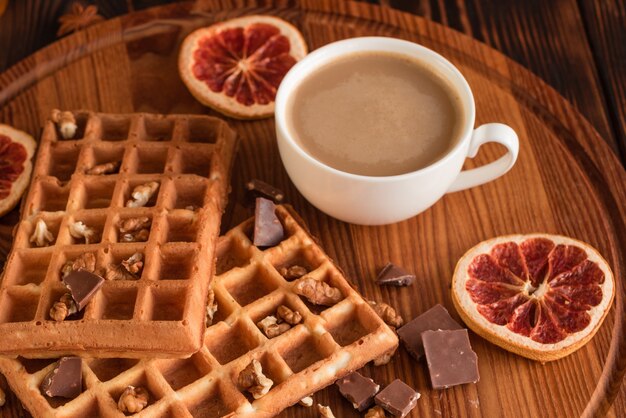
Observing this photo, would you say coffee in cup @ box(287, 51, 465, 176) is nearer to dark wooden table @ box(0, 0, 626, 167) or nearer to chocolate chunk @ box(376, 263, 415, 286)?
chocolate chunk @ box(376, 263, 415, 286)

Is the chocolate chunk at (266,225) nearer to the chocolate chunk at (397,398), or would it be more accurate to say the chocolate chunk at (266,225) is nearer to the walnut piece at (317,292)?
the walnut piece at (317,292)

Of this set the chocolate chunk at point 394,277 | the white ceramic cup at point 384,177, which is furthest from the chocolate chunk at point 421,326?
the white ceramic cup at point 384,177

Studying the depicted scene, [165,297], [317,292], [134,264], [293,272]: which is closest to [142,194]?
[134,264]

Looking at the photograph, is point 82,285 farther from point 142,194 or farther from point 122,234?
point 142,194

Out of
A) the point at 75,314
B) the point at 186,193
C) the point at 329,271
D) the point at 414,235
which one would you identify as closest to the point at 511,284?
the point at 414,235

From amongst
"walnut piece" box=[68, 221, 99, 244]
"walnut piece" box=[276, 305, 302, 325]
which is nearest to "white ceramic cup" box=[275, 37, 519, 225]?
"walnut piece" box=[276, 305, 302, 325]

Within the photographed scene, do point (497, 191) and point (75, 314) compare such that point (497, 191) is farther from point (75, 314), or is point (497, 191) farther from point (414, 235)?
point (75, 314)

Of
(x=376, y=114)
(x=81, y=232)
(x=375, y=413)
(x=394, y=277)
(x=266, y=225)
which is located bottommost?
(x=375, y=413)

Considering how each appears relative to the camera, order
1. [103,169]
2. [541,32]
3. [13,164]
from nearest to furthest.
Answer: [103,169], [13,164], [541,32]
